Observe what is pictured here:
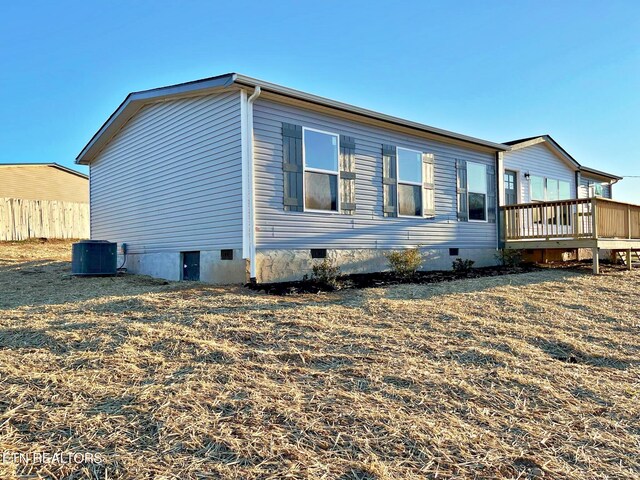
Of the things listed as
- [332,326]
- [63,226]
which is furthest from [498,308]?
[63,226]

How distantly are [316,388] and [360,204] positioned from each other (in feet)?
19.2

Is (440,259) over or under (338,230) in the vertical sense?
under

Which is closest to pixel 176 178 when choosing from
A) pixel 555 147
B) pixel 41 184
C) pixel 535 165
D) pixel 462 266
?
pixel 462 266

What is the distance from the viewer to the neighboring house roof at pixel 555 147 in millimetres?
12516

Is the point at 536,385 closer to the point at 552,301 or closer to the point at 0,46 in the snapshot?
the point at 552,301

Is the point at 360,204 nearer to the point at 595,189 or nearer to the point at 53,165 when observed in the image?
the point at 595,189

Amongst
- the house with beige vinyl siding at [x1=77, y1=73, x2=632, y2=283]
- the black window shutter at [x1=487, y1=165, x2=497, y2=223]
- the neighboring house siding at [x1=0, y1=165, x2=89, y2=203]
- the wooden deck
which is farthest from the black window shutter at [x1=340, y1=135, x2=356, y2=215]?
the neighboring house siding at [x1=0, y1=165, x2=89, y2=203]

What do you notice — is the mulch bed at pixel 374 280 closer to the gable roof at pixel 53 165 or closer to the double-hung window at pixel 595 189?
the double-hung window at pixel 595 189

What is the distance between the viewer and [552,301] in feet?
21.8

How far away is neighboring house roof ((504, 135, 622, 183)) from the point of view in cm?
1252

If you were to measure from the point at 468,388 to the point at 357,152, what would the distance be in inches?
240

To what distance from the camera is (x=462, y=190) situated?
1068 centimetres

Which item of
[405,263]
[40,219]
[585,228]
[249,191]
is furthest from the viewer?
[40,219]

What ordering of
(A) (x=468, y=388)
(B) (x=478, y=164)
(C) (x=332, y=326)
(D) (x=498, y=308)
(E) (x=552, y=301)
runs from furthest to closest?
(B) (x=478, y=164), (E) (x=552, y=301), (D) (x=498, y=308), (C) (x=332, y=326), (A) (x=468, y=388)
